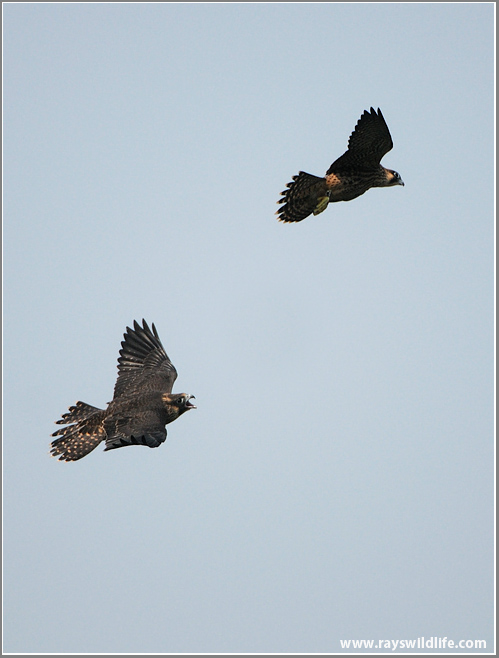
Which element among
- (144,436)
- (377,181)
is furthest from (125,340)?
(377,181)

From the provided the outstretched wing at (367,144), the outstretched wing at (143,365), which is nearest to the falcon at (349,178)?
the outstretched wing at (367,144)

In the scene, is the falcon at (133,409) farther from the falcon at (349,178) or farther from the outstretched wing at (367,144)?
the outstretched wing at (367,144)

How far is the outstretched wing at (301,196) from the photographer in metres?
16.4

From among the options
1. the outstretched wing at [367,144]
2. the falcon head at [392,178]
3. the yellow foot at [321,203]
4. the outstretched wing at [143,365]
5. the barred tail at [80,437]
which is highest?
the falcon head at [392,178]

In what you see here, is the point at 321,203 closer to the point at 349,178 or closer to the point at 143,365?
the point at 349,178

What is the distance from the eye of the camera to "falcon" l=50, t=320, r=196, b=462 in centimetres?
1513

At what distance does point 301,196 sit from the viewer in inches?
654

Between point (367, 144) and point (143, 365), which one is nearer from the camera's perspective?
point (367, 144)

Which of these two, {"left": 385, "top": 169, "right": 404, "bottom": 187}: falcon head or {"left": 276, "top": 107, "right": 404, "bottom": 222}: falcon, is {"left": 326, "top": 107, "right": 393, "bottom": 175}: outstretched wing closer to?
{"left": 276, "top": 107, "right": 404, "bottom": 222}: falcon

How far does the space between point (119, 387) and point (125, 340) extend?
1.21m

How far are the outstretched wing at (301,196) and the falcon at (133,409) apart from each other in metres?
3.04

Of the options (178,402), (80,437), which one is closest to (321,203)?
(178,402)

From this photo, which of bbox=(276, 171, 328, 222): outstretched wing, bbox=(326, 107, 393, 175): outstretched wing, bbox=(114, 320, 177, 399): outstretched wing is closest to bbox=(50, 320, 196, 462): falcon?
bbox=(114, 320, 177, 399): outstretched wing

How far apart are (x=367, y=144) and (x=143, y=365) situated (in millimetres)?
5063
